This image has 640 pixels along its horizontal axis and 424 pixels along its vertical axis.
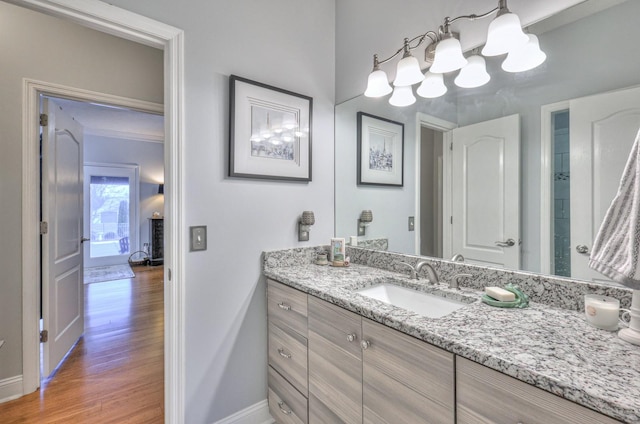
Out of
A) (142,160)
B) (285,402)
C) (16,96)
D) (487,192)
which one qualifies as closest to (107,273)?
(142,160)

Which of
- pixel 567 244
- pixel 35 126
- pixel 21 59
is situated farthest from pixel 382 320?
pixel 21 59

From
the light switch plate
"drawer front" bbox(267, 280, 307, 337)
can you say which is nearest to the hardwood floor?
"drawer front" bbox(267, 280, 307, 337)

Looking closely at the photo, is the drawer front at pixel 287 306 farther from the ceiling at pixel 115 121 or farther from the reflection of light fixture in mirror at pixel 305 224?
the ceiling at pixel 115 121

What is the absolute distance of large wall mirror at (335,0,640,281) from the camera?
1.00 m

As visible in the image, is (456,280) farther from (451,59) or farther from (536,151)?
(451,59)

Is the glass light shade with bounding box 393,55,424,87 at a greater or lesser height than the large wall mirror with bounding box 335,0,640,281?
greater

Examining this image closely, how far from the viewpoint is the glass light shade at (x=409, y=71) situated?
145cm

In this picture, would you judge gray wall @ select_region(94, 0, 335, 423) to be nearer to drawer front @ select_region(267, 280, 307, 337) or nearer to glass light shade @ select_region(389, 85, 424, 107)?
drawer front @ select_region(267, 280, 307, 337)

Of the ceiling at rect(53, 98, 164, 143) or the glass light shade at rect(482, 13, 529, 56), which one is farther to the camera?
the ceiling at rect(53, 98, 164, 143)

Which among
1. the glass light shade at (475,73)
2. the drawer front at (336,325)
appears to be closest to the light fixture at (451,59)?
the glass light shade at (475,73)

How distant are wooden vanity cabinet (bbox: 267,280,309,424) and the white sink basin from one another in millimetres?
328

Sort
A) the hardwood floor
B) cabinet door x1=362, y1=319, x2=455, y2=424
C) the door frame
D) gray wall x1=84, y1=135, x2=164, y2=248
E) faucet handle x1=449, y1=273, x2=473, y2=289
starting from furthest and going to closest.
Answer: gray wall x1=84, y1=135, x2=164, y2=248 < the hardwood floor < faucet handle x1=449, y1=273, x2=473, y2=289 < the door frame < cabinet door x1=362, y1=319, x2=455, y2=424

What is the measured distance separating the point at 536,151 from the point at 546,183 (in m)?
0.14

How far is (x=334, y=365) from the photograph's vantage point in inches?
47.7
